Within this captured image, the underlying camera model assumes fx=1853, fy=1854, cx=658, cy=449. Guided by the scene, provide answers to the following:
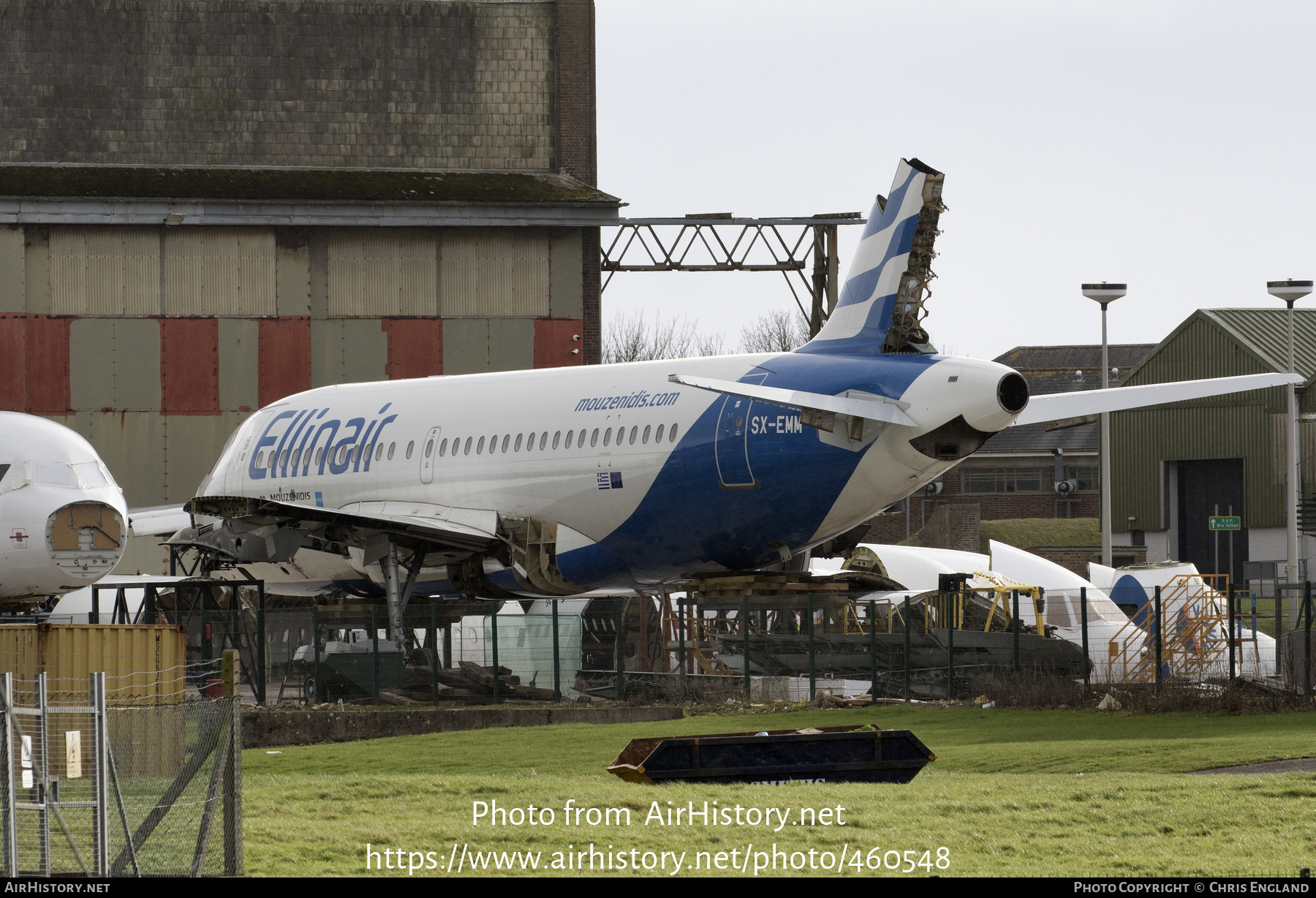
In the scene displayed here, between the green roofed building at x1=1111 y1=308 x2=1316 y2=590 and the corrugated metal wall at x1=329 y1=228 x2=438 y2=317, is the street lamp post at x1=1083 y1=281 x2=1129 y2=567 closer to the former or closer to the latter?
the corrugated metal wall at x1=329 y1=228 x2=438 y2=317

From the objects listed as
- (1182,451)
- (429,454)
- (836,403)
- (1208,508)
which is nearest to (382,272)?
(429,454)

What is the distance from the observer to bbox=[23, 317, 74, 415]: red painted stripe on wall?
44188mm

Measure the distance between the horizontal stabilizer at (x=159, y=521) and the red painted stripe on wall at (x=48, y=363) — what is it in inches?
202

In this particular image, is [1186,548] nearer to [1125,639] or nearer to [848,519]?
[1125,639]

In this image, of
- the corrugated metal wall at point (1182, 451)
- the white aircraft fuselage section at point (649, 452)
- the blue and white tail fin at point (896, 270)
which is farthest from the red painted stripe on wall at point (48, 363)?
the corrugated metal wall at point (1182, 451)

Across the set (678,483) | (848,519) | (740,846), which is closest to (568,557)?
(678,483)

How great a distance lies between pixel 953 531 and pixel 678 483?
122 feet

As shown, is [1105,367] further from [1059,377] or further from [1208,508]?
[1059,377]

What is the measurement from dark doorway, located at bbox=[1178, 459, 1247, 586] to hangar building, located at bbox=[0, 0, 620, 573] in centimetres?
2922

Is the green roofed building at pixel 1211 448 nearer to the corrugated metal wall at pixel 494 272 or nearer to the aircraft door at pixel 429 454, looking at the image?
the corrugated metal wall at pixel 494 272

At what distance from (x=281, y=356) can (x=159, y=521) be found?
7224 millimetres

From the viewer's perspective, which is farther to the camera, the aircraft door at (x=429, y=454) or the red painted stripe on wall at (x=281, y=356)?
the red painted stripe on wall at (x=281, y=356)

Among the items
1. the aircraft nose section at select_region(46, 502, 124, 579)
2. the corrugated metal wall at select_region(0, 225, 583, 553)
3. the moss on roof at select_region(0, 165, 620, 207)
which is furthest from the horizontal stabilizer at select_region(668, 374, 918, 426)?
the moss on roof at select_region(0, 165, 620, 207)

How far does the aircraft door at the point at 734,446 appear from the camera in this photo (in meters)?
25.4
